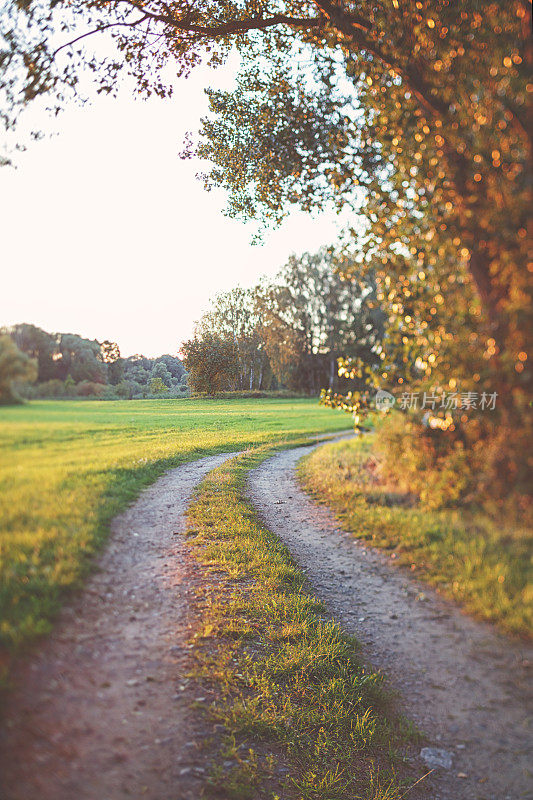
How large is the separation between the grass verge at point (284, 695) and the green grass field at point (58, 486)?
197 centimetres

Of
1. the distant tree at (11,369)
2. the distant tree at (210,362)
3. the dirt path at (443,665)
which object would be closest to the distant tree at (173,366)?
the distant tree at (210,362)

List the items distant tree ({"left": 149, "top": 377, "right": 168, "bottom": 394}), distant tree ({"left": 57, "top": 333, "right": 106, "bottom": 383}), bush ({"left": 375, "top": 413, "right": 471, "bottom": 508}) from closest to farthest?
1. bush ({"left": 375, "top": 413, "right": 471, "bottom": 508})
2. distant tree ({"left": 57, "top": 333, "right": 106, "bottom": 383})
3. distant tree ({"left": 149, "top": 377, "right": 168, "bottom": 394})

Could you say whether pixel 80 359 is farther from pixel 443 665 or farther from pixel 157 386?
pixel 443 665

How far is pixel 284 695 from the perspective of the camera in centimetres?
474

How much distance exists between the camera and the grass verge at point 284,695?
411cm

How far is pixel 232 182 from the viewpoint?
23.0 feet

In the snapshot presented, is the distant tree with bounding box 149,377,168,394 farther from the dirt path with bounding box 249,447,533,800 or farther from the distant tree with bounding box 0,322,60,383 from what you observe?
the dirt path with bounding box 249,447,533,800

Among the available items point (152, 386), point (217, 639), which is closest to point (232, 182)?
point (152, 386)

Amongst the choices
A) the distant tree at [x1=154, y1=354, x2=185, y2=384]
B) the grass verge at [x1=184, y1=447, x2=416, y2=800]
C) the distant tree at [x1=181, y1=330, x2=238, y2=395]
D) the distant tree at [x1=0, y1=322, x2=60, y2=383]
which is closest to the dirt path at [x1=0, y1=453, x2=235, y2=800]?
the grass verge at [x1=184, y1=447, x2=416, y2=800]

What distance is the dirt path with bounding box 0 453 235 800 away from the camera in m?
2.33

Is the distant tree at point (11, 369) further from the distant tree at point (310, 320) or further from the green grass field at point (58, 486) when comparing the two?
the distant tree at point (310, 320)

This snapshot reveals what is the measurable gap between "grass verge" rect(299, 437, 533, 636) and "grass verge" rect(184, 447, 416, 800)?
4.79 feet

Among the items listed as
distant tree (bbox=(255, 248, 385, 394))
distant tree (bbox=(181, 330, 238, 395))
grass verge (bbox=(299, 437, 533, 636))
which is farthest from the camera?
distant tree (bbox=(255, 248, 385, 394))

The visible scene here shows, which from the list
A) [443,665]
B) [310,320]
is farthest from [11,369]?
[310,320]
